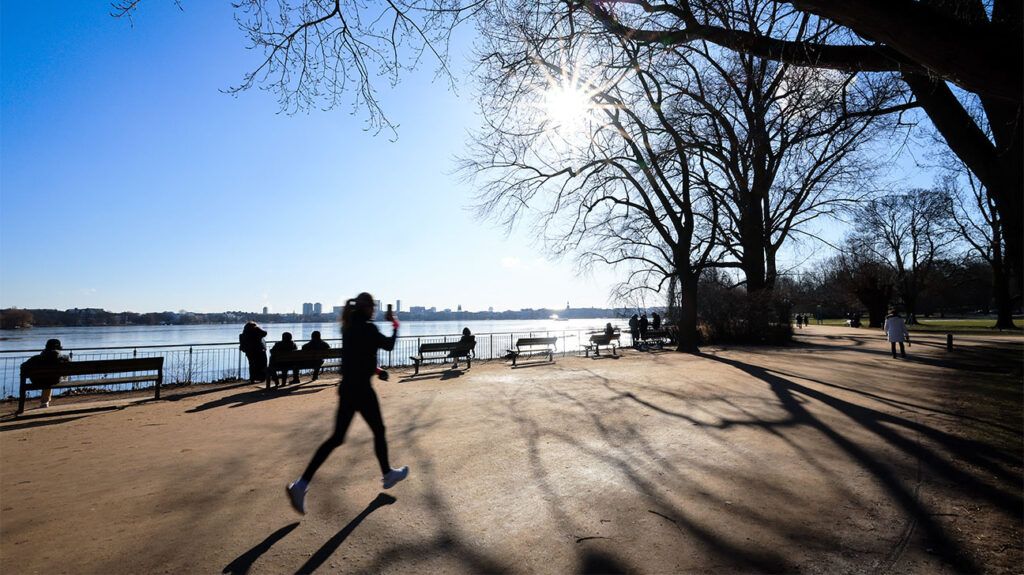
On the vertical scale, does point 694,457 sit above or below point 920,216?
below

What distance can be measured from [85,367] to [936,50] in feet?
42.3

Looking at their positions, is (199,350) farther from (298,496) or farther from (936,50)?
(936,50)

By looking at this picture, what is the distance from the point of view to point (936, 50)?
3.70 meters

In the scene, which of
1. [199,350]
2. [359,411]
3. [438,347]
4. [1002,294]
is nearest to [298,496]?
[359,411]

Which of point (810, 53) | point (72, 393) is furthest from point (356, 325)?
point (72, 393)

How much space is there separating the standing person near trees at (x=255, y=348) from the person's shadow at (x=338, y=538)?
9.22m

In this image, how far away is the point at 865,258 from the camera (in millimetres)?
46188

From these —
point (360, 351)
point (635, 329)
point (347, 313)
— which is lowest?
point (635, 329)

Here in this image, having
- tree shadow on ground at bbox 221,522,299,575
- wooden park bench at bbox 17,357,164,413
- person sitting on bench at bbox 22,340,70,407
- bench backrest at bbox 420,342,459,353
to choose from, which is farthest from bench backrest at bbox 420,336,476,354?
tree shadow on ground at bbox 221,522,299,575

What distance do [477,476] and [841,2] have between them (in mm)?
5309

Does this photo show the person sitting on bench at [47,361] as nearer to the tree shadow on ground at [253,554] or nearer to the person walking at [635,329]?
the tree shadow on ground at [253,554]

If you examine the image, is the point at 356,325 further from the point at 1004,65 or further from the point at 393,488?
the point at 1004,65

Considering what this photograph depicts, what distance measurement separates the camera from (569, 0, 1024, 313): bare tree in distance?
3.65 meters

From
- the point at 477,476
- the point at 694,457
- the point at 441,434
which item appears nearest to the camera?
the point at 477,476
